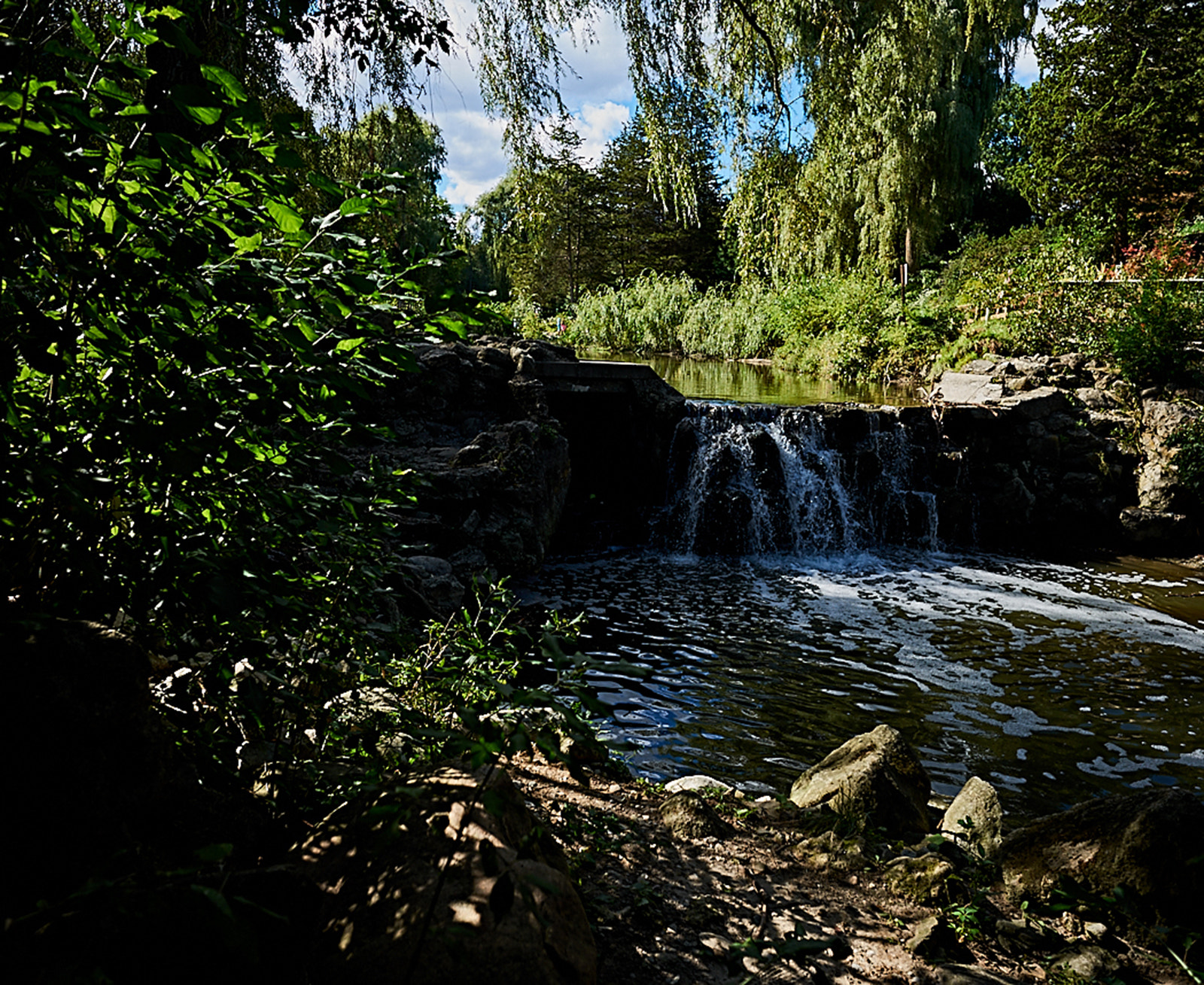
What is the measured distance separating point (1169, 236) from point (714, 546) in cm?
1293

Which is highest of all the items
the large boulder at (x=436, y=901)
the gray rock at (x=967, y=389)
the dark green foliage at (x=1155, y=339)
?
the dark green foliage at (x=1155, y=339)

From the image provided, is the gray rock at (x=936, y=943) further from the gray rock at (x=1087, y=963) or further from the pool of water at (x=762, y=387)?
the pool of water at (x=762, y=387)

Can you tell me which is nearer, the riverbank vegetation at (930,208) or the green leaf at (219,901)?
the green leaf at (219,901)

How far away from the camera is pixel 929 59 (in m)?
10.5

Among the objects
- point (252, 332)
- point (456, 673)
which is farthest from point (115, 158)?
point (456, 673)

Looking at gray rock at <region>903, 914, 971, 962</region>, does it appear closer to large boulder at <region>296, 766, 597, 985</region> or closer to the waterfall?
large boulder at <region>296, 766, 597, 985</region>

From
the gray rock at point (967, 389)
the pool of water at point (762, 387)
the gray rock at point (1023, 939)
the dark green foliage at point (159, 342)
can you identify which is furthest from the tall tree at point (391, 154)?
the gray rock at point (967, 389)

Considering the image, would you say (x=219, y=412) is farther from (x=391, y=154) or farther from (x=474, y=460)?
(x=474, y=460)

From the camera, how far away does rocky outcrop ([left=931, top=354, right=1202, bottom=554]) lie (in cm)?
1050

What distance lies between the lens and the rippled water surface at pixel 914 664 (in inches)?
195

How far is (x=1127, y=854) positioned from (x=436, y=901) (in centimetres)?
264

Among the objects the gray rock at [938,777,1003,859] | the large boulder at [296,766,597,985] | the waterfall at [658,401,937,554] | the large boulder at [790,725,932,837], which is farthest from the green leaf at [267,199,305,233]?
the waterfall at [658,401,937,554]

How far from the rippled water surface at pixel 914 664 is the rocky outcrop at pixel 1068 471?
1.07 meters

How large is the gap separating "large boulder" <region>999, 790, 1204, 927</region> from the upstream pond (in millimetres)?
1559
